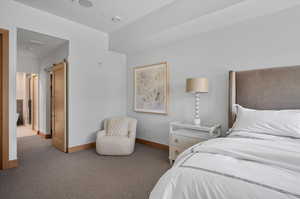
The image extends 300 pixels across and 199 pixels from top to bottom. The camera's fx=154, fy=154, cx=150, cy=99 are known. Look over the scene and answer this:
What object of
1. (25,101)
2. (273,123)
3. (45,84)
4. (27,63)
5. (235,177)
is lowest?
(235,177)

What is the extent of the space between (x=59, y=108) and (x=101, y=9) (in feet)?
7.88

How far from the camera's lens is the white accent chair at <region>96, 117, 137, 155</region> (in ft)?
10.5

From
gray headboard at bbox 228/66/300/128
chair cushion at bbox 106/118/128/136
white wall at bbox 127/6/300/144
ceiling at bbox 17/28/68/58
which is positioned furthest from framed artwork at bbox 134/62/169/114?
ceiling at bbox 17/28/68/58

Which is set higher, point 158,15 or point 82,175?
point 158,15

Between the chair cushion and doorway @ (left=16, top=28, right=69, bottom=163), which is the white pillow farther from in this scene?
doorway @ (left=16, top=28, right=69, bottom=163)

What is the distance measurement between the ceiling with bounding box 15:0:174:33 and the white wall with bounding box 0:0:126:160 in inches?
8.6

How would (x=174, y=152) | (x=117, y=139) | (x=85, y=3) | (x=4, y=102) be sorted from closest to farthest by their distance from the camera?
(x=4, y=102) → (x=85, y=3) → (x=174, y=152) → (x=117, y=139)

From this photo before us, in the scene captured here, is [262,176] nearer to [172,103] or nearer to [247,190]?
[247,190]

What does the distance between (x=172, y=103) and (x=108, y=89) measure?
1.79 metres

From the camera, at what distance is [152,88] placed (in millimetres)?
3871

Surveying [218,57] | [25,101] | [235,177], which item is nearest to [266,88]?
[218,57]

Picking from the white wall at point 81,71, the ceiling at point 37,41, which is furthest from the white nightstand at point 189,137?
the ceiling at point 37,41

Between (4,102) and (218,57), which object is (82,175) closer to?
(4,102)

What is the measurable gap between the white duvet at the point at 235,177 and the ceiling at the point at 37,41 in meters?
3.62
